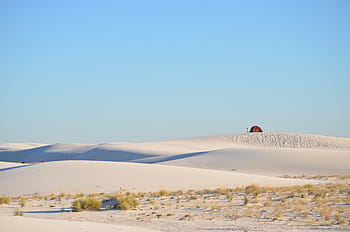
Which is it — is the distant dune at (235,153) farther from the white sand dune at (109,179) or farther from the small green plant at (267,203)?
the small green plant at (267,203)

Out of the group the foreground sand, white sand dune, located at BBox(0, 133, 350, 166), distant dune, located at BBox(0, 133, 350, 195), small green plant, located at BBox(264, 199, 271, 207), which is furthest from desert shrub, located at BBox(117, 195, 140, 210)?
white sand dune, located at BBox(0, 133, 350, 166)

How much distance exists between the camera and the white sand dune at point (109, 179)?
90.2 ft

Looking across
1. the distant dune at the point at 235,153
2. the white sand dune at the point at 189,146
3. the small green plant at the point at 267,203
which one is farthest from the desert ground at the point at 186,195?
the white sand dune at the point at 189,146

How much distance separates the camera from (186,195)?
2197 centimetres

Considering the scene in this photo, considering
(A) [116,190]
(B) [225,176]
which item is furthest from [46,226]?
(B) [225,176]

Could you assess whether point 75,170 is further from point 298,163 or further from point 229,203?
point 298,163

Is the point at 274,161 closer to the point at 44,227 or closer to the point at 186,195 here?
the point at 186,195

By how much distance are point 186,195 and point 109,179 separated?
9231 millimetres

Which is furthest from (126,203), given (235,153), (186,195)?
(235,153)

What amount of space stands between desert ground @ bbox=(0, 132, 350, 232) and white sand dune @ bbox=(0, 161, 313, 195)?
0.06 metres

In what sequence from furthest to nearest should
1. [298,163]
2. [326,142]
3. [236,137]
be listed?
1. [236,137]
2. [326,142]
3. [298,163]

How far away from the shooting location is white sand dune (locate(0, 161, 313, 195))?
2748 centimetres

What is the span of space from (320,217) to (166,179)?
15.7m

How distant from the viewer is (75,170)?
3291 centimetres
